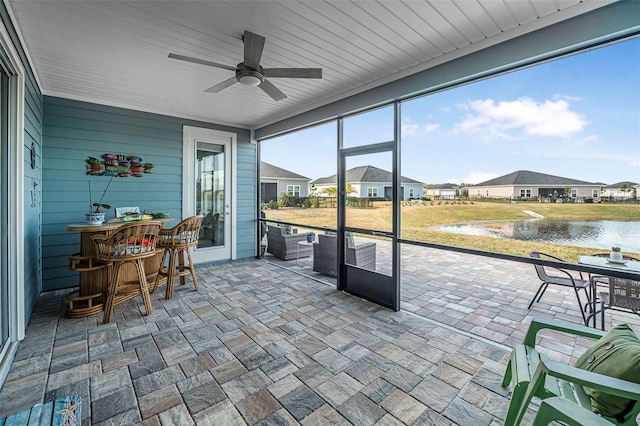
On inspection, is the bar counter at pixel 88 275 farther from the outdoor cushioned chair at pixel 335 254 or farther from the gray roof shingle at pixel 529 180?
the gray roof shingle at pixel 529 180

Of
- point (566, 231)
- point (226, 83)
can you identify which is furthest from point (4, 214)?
point (566, 231)

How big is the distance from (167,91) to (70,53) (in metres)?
1.12

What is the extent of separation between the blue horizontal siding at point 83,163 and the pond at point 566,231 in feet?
15.0

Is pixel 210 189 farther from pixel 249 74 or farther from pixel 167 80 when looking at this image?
pixel 249 74

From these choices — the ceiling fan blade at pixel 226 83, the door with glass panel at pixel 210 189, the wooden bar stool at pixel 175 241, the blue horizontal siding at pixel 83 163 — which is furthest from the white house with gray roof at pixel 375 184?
the blue horizontal siding at pixel 83 163

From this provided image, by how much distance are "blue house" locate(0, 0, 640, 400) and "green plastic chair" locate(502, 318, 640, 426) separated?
84.3 inches

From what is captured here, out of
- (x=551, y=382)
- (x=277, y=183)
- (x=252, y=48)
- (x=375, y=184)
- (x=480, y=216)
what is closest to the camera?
(x=551, y=382)

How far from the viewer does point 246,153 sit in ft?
19.5

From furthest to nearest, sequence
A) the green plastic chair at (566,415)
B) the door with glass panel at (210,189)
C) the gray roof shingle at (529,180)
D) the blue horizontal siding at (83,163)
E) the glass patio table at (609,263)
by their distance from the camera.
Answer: the door with glass panel at (210,189)
the blue horizontal siding at (83,163)
the gray roof shingle at (529,180)
the glass patio table at (609,263)
the green plastic chair at (566,415)

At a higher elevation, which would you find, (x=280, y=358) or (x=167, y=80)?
(x=167, y=80)

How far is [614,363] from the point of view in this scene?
1.44 metres

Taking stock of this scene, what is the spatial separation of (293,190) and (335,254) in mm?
1793

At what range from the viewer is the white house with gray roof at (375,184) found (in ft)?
11.7

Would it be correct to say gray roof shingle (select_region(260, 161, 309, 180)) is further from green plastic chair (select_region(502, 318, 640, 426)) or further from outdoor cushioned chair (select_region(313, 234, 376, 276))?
green plastic chair (select_region(502, 318, 640, 426))
